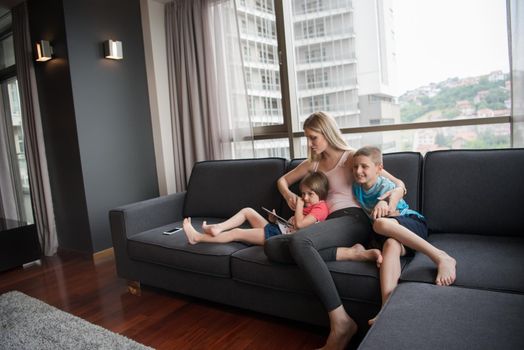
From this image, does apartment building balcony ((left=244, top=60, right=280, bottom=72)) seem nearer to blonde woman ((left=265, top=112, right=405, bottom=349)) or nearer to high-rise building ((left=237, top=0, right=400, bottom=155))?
high-rise building ((left=237, top=0, right=400, bottom=155))

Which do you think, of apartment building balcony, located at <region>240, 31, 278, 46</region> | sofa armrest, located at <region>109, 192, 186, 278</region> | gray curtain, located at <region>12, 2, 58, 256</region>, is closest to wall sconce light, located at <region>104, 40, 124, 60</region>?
gray curtain, located at <region>12, 2, 58, 256</region>

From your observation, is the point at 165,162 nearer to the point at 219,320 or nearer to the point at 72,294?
the point at 72,294

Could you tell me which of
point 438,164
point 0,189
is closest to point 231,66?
point 438,164

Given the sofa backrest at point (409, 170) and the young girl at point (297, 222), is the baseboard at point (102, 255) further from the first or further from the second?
the sofa backrest at point (409, 170)

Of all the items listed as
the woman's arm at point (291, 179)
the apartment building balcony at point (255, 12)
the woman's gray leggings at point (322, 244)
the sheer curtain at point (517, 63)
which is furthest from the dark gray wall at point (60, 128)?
the sheer curtain at point (517, 63)

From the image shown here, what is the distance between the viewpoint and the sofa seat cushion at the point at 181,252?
216cm

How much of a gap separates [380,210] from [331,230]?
25 centimetres

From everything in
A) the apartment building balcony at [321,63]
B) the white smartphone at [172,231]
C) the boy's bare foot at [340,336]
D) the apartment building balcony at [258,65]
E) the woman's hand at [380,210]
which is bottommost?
the boy's bare foot at [340,336]

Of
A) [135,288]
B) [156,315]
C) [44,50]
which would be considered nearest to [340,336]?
[156,315]

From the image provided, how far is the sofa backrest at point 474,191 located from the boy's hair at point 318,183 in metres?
0.55

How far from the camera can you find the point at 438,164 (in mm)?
2193

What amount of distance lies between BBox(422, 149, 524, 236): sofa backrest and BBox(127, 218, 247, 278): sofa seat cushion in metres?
1.10

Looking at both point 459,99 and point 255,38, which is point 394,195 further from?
point 255,38

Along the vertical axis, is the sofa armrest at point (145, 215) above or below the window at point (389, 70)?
below
